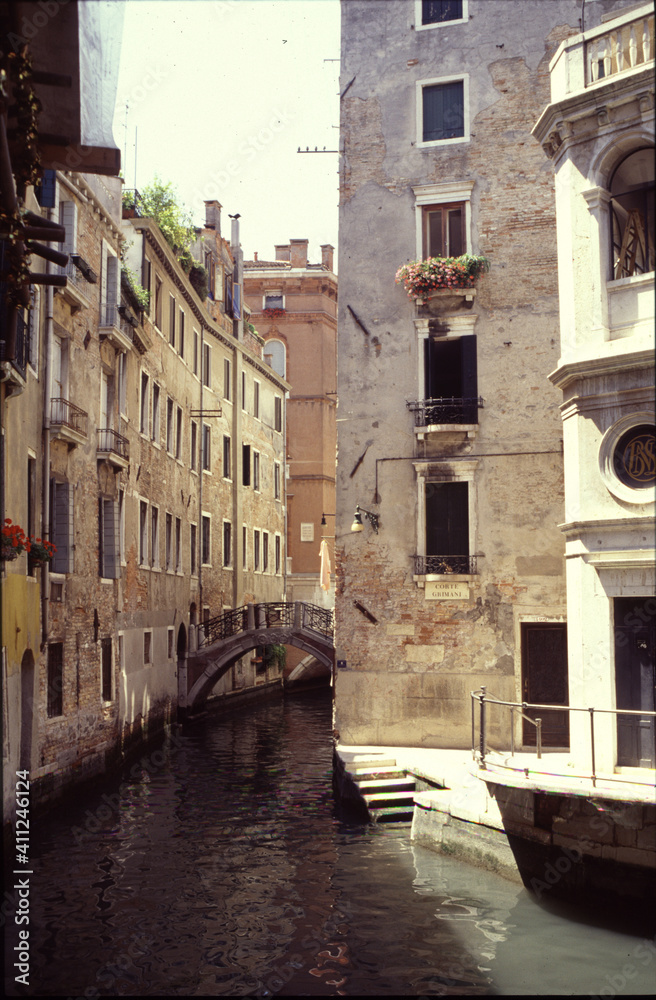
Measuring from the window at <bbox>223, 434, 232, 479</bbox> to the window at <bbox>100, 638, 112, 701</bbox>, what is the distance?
47.1 feet

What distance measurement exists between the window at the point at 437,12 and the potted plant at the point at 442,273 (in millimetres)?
4397

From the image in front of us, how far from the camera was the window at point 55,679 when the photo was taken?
17297 millimetres

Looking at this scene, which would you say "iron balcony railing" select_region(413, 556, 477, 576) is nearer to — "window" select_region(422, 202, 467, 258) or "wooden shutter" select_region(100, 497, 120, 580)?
"window" select_region(422, 202, 467, 258)

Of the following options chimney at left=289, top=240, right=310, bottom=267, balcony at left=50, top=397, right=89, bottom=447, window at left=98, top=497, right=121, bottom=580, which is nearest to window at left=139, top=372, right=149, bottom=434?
window at left=98, top=497, right=121, bottom=580

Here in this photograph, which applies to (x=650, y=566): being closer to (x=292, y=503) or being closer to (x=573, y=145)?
(x=573, y=145)

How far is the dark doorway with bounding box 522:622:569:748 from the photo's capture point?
17484 mm

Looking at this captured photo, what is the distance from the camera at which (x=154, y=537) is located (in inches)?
1038

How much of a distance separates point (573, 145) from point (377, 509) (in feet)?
24.9

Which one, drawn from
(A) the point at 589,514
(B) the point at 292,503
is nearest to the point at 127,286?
(A) the point at 589,514

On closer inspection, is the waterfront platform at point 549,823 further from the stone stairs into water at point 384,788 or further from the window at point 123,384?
the window at point 123,384

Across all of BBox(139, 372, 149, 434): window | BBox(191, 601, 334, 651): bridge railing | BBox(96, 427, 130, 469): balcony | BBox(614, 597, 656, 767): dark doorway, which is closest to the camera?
BBox(614, 597, 656, 767): dark doorway

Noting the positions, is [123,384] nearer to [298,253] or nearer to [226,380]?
[226,380]

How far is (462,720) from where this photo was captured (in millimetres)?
17844

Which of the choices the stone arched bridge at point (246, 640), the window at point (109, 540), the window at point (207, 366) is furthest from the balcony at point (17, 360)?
the window at point (207, 366)
